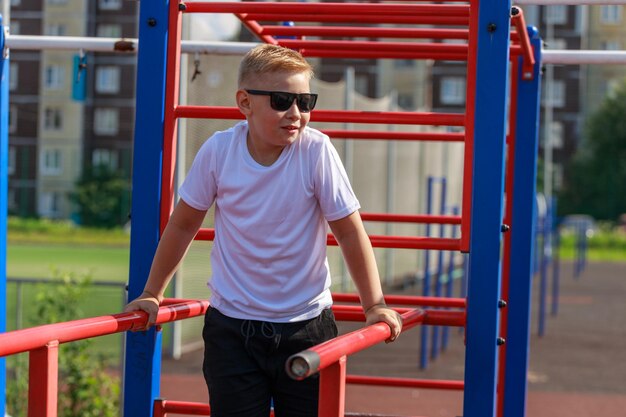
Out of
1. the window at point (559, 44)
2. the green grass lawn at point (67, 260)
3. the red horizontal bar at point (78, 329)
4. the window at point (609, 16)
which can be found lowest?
the green grass lawn at point (67, 260)

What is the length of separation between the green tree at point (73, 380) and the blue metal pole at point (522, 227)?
2.36 metres

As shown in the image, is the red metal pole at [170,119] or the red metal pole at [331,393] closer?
the red metal pole at [331,393]

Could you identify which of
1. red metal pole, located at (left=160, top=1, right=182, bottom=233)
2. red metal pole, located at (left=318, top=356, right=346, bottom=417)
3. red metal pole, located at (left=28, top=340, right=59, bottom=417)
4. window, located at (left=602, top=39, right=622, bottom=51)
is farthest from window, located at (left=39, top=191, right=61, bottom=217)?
red metal pole, located at (left=318, top=356, right=346, bottom=417)

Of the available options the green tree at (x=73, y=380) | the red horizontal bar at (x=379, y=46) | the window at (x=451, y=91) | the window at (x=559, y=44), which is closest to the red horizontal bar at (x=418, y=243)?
the red horizontal bar at (x=379, y=46)

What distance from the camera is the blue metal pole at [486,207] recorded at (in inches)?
113

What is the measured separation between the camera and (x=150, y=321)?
2.79m

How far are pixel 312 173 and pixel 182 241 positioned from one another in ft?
1.29

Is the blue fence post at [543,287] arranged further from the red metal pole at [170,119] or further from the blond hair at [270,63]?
the blond hair at [270,63]

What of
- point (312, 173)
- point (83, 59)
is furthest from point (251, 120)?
point (83, 59)

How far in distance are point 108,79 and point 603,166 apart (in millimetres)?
21555

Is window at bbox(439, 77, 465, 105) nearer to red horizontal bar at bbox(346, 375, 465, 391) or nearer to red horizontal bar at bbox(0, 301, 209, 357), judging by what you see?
red horizontal bar at bbox(346, 375, 465, 391)

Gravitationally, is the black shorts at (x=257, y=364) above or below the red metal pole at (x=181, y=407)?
above

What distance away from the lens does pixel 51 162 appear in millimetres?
46531

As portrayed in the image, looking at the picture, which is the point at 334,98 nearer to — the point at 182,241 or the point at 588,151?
the point at 182,241
